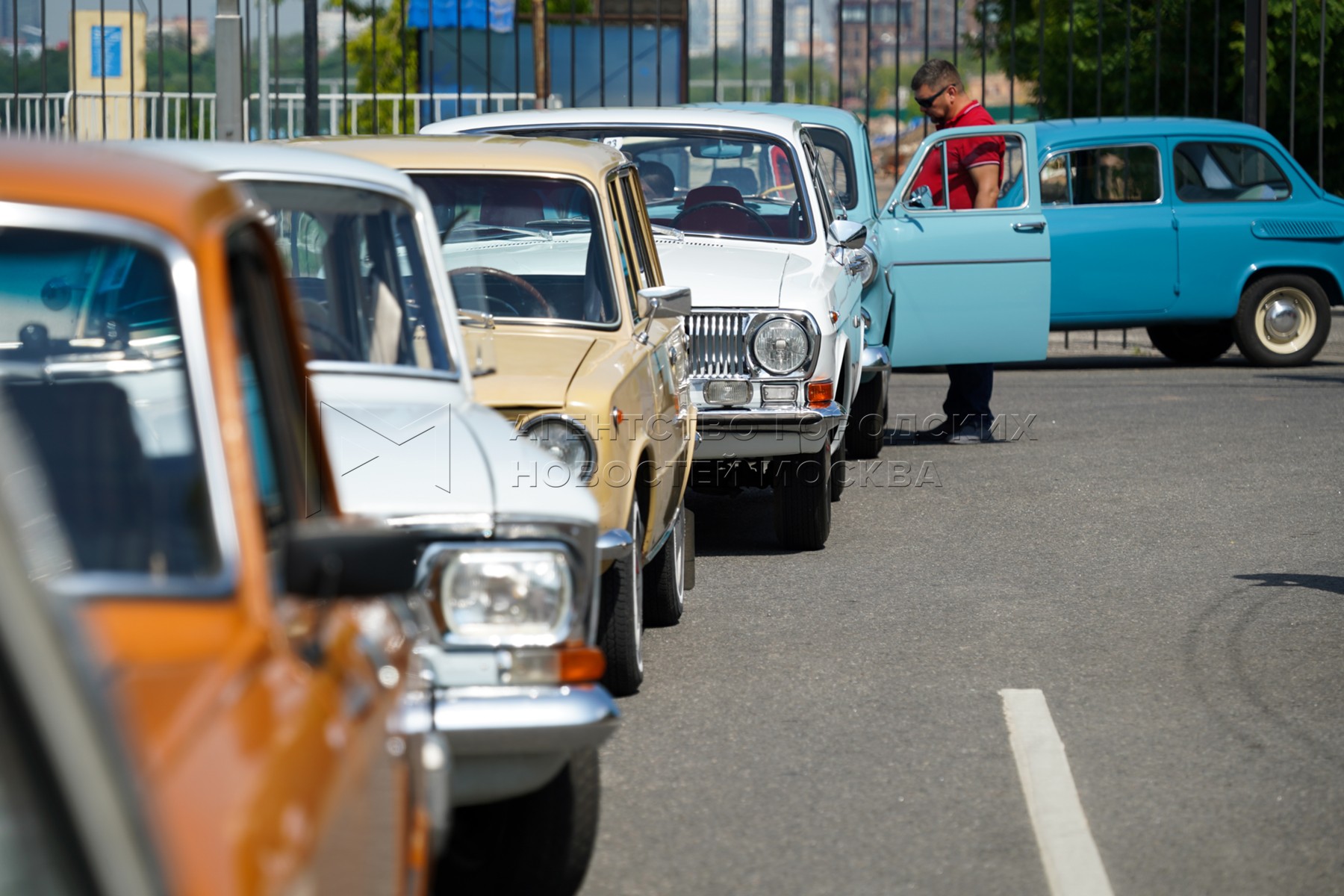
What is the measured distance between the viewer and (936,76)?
11500mm

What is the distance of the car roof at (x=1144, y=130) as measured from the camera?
15.0 m

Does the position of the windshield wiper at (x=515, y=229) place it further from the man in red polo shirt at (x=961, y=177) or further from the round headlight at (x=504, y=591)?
the man in red polo shirt at (x=961, y=177)

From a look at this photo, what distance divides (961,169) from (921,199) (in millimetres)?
692

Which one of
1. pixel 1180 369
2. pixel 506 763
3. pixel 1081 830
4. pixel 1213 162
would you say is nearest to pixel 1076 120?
pixel 1213 162

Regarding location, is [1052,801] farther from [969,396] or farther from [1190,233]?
[1190,233]

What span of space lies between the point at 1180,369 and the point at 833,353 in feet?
28.6

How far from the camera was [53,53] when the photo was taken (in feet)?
125

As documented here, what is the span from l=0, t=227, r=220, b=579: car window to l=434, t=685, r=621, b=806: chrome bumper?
798 millimetres

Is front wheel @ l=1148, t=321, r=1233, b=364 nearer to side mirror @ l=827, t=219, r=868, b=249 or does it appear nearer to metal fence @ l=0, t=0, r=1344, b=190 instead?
metal fence @ l=0, t=0, r=1344, b=190

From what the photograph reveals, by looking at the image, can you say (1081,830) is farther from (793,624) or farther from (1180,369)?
(1180,369)

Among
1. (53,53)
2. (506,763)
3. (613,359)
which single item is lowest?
(506,763)

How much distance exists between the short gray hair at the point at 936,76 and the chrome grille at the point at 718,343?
4441 mm

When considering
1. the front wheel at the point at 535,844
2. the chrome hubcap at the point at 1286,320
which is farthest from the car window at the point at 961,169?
the front wheel at the point at 535,844

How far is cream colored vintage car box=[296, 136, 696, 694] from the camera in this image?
5277mm
